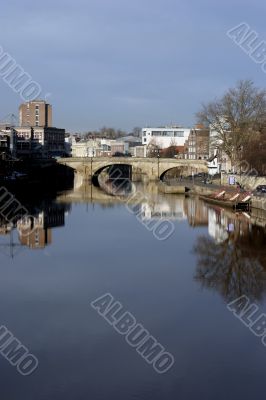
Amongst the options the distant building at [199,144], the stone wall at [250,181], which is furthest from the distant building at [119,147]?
the stone wall at [250,181]

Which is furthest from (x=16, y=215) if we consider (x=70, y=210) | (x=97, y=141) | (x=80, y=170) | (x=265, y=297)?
(x=97, y=141)

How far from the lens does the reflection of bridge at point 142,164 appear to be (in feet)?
189

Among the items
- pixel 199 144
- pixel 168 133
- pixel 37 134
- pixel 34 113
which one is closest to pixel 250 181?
pixel 199 144

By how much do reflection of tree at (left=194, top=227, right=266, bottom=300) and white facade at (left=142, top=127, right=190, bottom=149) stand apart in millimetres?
85924

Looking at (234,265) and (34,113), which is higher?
(34,113)

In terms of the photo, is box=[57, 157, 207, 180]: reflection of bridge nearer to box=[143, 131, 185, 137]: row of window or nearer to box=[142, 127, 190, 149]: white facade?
box=[142, 127, 190, 149]: white facade

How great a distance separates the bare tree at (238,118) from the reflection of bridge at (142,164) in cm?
753

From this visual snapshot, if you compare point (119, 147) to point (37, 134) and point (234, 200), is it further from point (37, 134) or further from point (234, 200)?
point (234, 200)

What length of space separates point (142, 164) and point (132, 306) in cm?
4690

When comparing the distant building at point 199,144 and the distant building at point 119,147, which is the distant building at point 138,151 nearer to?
the distant building at point 119,147

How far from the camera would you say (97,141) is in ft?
395

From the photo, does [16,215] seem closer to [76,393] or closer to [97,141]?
[76,393]

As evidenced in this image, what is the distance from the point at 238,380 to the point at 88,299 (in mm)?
5321

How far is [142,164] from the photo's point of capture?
60344 mm
